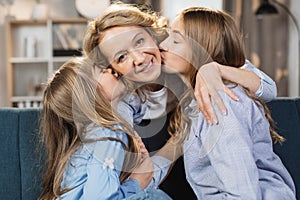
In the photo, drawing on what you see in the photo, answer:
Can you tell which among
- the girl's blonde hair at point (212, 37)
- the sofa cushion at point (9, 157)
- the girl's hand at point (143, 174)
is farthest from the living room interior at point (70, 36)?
the girl's blonde hair at point (212, 37)

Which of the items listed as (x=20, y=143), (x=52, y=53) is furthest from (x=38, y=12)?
(x=20, y=143)

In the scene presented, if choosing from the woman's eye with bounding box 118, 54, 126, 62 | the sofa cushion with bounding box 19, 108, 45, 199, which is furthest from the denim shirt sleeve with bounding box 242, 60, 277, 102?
the sofa cushion with bounding box 19, 108, 45, 199

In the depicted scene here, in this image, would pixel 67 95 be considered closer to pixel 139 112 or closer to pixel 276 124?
pixel 139 112

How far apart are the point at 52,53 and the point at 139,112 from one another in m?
2.95

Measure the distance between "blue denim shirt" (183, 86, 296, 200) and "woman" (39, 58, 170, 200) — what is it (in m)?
0.13

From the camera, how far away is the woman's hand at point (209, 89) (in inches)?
52.1

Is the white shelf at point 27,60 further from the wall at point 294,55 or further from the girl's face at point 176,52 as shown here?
the girl's face at point 176,52

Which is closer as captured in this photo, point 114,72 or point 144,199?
point 144,199

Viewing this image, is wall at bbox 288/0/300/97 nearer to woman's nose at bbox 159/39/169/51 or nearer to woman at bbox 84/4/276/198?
woman at bbox 84/4/276/198

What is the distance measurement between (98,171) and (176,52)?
0.42 meters

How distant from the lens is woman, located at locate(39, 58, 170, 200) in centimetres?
135

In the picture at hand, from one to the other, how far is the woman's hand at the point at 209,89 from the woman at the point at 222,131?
2 cm

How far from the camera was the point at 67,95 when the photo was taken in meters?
1.44

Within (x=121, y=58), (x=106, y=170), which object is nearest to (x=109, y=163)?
(x=106, y=170)
